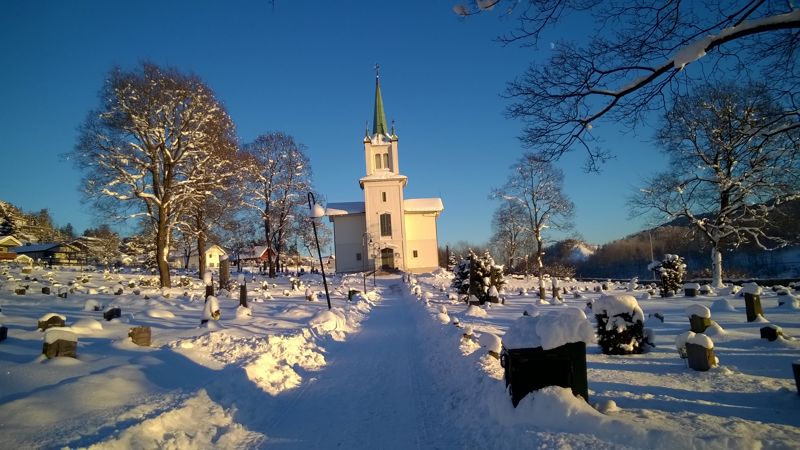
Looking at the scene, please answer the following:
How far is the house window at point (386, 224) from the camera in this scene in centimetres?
4881

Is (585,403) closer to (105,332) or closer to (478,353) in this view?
(478,353)

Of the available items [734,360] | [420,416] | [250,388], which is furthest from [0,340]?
[734,360]

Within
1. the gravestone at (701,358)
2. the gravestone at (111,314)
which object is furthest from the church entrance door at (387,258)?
the gravestone at (701,358)

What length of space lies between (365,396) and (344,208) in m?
46.8

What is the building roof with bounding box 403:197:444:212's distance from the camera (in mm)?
52031

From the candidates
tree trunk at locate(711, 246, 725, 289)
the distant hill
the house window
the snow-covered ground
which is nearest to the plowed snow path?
the snow-covered ground

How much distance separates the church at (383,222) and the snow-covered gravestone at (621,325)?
39154 millimetres

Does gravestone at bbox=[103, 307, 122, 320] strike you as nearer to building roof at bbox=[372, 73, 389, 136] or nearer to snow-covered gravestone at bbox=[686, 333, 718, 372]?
snow-covered gravestone at bbox=[686, 333, 718, 372]

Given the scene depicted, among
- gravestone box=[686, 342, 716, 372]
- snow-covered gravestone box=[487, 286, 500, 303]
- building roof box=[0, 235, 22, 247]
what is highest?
building roof box=[0, 235, 22, 247]

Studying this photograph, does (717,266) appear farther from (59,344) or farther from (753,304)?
(59,344)

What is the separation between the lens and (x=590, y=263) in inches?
2707

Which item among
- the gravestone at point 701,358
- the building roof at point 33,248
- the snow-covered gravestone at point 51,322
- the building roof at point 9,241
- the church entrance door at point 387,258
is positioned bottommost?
the gravestone at point 701,358

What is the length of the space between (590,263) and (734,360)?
67.6 metres

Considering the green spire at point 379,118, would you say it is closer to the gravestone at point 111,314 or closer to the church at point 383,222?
the church at point 383,222
